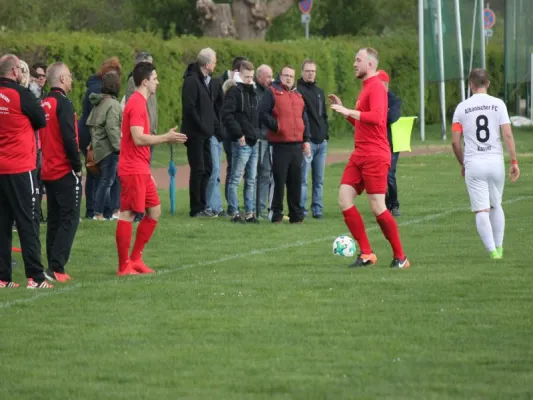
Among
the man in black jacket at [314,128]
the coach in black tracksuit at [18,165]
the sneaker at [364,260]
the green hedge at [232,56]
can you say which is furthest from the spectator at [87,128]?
the green hedge at [232,56]

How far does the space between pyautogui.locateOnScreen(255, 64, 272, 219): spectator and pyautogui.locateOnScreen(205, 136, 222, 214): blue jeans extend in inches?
22.9

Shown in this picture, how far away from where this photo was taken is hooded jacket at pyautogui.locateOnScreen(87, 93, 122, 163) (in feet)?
58.5

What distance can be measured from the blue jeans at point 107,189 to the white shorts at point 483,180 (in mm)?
5749

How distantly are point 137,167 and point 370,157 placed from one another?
2.17m

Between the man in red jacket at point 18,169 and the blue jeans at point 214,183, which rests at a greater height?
the man in red jacket at point 18,169

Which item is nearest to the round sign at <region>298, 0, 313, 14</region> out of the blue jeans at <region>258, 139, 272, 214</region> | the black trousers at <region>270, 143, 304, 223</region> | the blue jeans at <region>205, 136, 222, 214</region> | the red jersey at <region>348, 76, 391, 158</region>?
the blue jeans at <region>258, 139, 272, 214</region>

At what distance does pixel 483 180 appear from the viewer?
45.4 feet

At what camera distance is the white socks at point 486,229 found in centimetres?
1384

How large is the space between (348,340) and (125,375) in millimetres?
1751

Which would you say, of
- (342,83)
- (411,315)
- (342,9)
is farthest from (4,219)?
(342,9)

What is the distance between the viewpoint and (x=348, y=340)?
31.9 ft

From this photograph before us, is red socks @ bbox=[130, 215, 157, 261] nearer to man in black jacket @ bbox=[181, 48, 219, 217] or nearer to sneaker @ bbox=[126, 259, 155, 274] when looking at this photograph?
sneaker @ bbox=[126, 259, 155, 274]

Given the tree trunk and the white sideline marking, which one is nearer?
the white sideline marking

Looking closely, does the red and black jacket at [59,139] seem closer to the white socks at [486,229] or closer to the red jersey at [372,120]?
the red jersey at [372,120]
